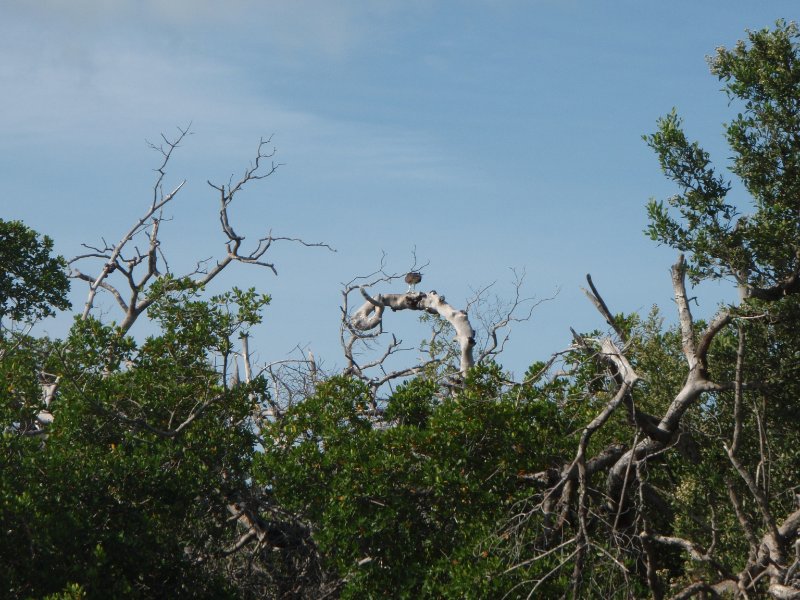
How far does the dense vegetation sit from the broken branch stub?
11.1 ft

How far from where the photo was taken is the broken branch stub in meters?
14.8

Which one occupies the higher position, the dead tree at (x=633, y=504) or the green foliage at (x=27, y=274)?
the green foliage at (x=27, y=274)

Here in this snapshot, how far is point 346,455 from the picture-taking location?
977 centimetres

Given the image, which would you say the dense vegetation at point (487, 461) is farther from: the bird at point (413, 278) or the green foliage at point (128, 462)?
the bird at point (413, 278)

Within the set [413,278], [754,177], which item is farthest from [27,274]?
[754,177]

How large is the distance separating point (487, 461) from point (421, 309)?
23.1 ft

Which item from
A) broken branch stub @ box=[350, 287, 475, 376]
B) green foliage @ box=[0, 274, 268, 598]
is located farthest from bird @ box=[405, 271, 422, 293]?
green foliage @ box=[0, 274, 268, 598]

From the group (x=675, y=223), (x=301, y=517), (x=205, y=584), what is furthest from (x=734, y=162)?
(x=205, y=584)

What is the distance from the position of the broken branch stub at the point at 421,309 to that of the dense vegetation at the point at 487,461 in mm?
3382

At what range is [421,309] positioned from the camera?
54.3 ft

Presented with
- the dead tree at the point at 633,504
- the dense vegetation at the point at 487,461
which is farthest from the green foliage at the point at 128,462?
the dead tree at the point at 633,504

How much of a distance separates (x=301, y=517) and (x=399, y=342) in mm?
5479

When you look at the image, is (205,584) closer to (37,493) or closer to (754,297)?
(37,493)

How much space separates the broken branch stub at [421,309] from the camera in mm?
14750
